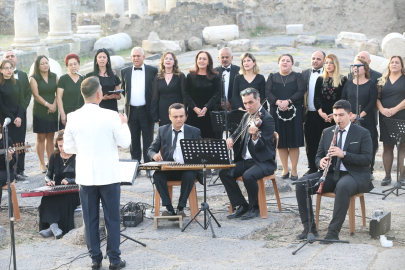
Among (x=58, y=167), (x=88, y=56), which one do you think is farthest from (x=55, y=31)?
(x=58, y=167)

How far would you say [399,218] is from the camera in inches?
265

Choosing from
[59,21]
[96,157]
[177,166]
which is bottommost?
[177,166]

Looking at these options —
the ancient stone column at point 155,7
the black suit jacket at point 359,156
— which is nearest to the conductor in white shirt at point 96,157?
the black suit jacket at point 359,156

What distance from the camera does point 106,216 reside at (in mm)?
5188

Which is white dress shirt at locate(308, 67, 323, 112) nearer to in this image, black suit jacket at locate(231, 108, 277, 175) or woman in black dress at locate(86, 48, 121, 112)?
black suit jacket at locate(231, 108, 277, 175)

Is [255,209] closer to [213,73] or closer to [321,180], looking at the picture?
[321,180]

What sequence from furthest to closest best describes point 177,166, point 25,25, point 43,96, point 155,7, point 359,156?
point 155,7
point 25,25
point 43,96
point 177,166
point 359,156

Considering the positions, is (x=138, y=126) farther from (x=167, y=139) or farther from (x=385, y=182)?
(x=385, y=182)

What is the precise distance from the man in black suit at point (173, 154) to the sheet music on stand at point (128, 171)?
723 millimetres

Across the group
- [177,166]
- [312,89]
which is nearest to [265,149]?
[177,166]

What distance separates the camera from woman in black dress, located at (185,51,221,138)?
854 centimetres

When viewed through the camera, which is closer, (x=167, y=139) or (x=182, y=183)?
(x=182, y=183)

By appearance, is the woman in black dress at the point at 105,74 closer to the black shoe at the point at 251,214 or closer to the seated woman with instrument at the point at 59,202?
the seated woman with instrument at the point at 59,202

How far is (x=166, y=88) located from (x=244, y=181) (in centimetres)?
256
